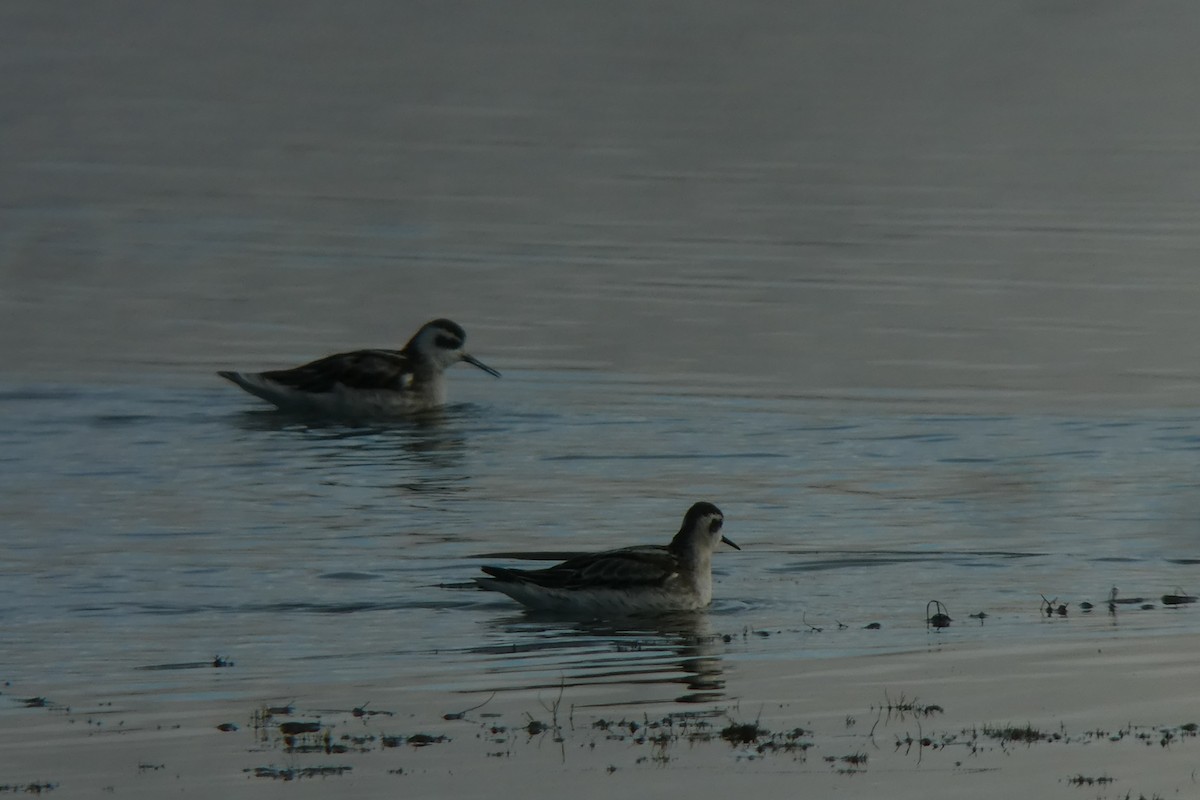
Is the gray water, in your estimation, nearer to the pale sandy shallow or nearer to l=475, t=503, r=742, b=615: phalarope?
l=475, t=503, r=742, b=615: phalarope

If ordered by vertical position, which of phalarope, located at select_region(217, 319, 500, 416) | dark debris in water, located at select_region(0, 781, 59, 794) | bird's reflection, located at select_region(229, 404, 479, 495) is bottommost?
dark debris in water, located at select_region(0, 781, 59, 794)

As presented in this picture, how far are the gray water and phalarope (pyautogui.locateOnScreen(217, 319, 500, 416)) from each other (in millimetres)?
390

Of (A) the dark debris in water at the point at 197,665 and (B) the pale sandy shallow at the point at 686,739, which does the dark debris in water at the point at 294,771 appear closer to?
(B) the pale sandy shallow at the point at 686,739

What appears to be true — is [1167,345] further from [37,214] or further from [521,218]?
[37,214]

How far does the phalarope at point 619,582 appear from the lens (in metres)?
15.4

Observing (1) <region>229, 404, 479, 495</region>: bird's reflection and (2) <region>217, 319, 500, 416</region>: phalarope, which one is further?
(2) <region>217, 319, 500, 416</region>: phalarope

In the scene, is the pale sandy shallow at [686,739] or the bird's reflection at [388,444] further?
the bird's reflection at [388,444]

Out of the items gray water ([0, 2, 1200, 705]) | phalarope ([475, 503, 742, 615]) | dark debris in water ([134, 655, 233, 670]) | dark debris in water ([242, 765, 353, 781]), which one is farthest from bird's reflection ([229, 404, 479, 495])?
dark debris in water ([242, 765, 353, 781])

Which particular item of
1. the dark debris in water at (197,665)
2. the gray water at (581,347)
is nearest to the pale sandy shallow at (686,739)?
the dark debris in water at (197,665)

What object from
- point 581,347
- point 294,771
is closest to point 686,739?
point 294,771

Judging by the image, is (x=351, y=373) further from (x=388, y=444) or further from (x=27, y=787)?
(x=27, y=787)

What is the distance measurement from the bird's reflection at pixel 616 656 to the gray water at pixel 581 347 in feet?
0.16

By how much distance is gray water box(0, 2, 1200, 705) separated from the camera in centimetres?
1513

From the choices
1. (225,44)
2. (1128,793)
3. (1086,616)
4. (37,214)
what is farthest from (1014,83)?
(1128,793)
